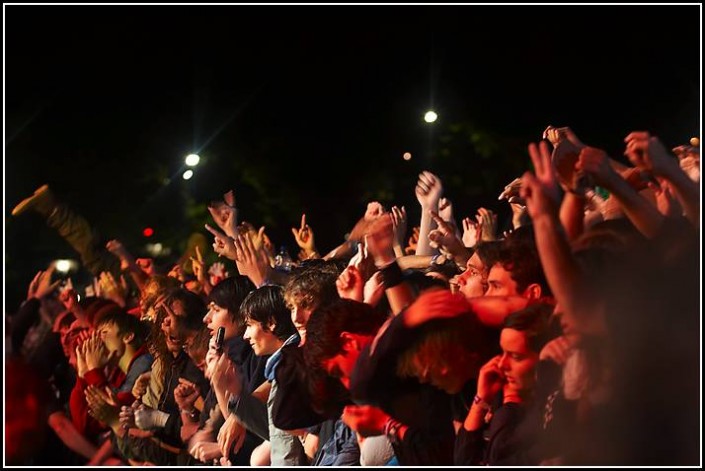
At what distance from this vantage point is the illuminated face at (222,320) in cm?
525

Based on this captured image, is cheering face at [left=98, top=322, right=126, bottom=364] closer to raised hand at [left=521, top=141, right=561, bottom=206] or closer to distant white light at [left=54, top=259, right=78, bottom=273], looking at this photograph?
distant white light at [left=54, top=259, right=78, bottom=273]

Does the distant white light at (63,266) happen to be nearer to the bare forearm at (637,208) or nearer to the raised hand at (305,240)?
the raised hand at (305,240)

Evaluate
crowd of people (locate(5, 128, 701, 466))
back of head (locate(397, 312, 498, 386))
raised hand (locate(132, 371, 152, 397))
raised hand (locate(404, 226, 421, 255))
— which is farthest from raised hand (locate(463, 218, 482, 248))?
raised hand (locate(132, 371, 152, 397))

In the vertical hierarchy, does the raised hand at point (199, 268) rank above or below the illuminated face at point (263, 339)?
above

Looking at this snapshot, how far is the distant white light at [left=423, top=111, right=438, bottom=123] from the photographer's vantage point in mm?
5836

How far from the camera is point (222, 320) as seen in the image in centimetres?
525

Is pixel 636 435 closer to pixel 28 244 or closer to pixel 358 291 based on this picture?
pixel 358 291

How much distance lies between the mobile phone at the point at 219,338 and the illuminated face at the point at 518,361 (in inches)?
56.6

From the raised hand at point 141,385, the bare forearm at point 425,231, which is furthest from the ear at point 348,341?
the raised hand at point 141,385

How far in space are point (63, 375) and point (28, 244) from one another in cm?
142

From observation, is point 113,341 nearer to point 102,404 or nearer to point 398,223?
point 102,404

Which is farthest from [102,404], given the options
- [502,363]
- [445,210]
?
[502,363]

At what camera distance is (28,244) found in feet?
23.5

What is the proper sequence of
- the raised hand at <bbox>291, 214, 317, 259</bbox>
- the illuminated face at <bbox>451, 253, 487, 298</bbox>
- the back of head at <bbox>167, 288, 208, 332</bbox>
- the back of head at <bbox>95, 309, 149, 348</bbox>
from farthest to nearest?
the raised hand at <bbox>291, 214, 317, 259</bbox> < the back of head at <bbox>95, 309, 149, 348</bbox> < the back of head at <bbox>167, 288, 208, 332</bbox> < the illuminated face at <bbox>451, 253, 487, 298</bbox>
